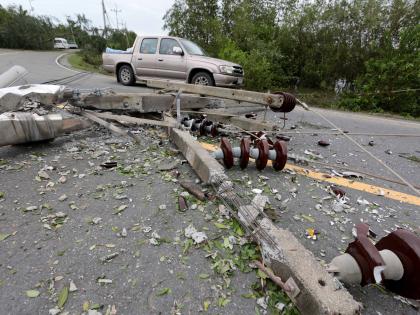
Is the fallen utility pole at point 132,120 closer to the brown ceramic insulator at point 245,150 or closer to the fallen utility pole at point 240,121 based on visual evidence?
the fallen utility pole at point 240,121

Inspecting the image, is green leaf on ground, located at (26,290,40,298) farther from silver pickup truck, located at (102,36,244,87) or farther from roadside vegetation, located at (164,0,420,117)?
roadside vegetation, located at (164,0,420,117)

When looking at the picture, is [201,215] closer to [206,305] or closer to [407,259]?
[206,305]

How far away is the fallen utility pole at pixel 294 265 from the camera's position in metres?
1.21

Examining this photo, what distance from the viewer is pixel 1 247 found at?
5.94ft

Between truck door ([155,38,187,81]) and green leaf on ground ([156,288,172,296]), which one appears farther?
truck door ([155,38,187,81])

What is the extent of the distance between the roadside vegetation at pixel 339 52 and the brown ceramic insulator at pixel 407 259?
8723mm

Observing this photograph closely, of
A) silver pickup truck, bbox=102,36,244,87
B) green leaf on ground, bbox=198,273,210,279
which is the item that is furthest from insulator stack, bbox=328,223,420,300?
silver pickup truck, bbox=102,36,244,87

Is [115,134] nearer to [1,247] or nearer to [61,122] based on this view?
[61,122]

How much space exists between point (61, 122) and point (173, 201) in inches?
79.0

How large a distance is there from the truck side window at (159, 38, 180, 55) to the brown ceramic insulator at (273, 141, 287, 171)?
6.90 meters

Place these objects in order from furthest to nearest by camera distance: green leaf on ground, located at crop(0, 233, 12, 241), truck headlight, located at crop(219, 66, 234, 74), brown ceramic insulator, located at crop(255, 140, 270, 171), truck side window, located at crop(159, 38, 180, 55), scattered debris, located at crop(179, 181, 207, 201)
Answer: truck side window, located at crop(159, 38, 180, 55) < truck headlight, located at crop(219, 66, 234, 74) < brown ceramic insulator, located at crop(255, 140, 270, 171) < scattered debris, located at crop(179, 181, 207, 201) < green leaf on ground, located at crop(0, 233, 12, 241)

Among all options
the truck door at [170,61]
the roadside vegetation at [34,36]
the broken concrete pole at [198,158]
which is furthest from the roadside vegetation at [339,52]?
the roadside vegetation at [34,36]

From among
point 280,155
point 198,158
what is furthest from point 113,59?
point 280,155

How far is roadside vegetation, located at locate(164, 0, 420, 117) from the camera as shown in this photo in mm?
9992
